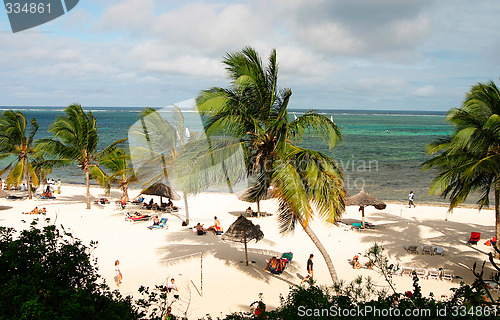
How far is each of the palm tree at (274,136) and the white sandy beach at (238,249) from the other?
196cm

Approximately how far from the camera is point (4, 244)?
463cm

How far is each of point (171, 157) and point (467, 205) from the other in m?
18.9

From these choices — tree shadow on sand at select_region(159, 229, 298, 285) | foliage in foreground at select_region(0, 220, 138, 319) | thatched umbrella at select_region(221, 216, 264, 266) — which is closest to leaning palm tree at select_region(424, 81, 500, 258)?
tree shadow on sand at select_region(159, 229, 298, 285)

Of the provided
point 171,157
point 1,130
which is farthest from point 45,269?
point 1,130

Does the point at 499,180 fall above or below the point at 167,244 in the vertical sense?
above

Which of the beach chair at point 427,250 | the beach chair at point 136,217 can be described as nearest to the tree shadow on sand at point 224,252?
the beach chair at point 136,217

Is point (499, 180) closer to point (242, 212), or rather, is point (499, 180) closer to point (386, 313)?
point (386, 313)

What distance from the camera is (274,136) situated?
771cm

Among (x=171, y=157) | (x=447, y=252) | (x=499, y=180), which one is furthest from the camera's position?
(x=171, y=157)

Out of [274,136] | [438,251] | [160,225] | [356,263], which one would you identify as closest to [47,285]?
[274,136]

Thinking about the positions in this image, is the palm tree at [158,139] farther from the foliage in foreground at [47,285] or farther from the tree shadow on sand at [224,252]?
the foliage in foreground at [47,285]

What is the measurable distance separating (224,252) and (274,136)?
237 inches

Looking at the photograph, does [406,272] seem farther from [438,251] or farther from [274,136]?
[274,136]

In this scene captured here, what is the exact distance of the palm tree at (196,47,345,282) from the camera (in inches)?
272
